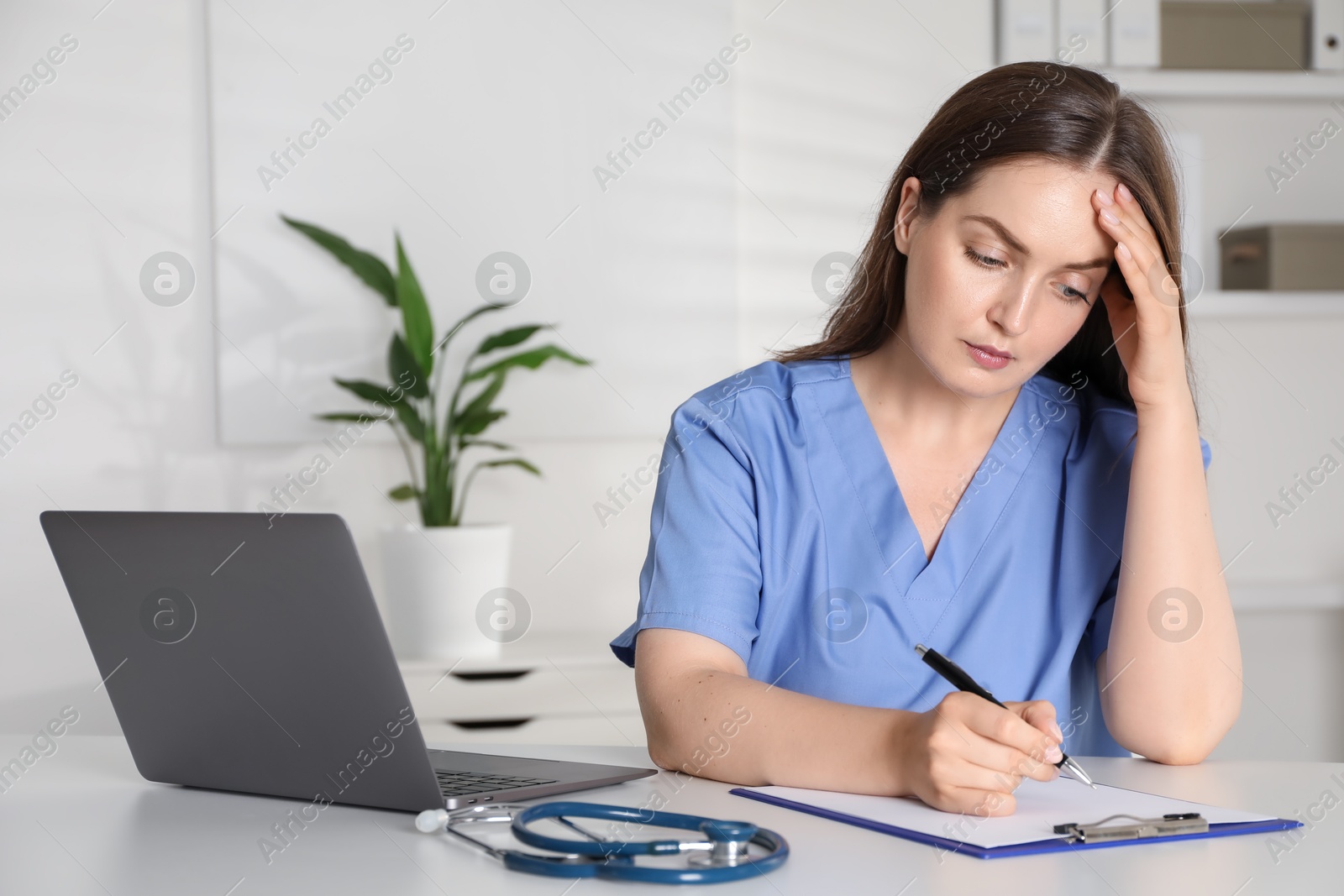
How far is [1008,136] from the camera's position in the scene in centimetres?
109

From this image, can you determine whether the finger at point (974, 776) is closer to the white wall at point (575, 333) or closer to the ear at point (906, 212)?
the ear at point (906, 212)

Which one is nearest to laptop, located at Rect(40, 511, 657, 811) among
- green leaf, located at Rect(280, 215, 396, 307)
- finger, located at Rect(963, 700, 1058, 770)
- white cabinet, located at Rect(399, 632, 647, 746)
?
finger, located at Rect(963, 700, 1058, 770)

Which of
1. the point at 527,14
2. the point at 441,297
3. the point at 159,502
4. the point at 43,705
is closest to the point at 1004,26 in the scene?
the point at 527,14

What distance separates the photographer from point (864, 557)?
1.12 metres

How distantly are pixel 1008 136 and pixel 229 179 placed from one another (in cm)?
177

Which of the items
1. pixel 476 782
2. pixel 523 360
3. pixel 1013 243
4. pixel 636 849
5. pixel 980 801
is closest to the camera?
pixel 636 849

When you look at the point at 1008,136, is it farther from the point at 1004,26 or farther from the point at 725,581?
the point at 1004,26

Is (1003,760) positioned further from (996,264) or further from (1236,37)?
(1236,37)

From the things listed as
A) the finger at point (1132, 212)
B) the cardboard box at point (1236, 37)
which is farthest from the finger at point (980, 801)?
the cardboard box at point (1236, 37)

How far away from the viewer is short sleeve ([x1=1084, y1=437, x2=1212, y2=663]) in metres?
1.15

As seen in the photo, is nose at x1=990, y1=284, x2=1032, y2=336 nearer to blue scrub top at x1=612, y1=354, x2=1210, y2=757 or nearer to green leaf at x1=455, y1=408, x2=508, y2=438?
blue scrub top at x1=612, y1=354, x2=1210, y2=757

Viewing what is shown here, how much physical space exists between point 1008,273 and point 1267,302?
1.70 metres

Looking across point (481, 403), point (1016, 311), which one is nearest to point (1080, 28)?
point (481, 403)

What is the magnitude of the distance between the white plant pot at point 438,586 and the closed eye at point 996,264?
1.31m
